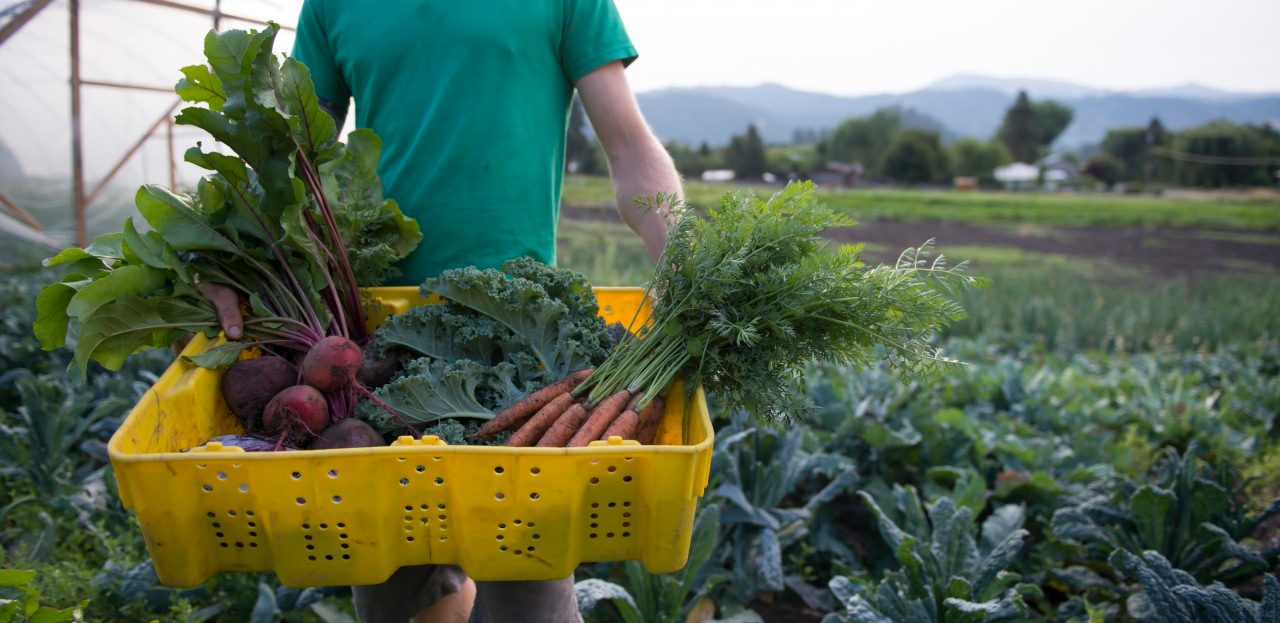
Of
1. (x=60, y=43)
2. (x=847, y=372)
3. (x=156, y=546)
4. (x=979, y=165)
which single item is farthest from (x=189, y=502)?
(x=979, y=165)

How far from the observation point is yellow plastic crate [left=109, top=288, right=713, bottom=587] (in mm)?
1316

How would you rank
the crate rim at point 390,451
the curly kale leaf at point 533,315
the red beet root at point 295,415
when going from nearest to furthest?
the crate rim at point 390,451 → the red beet root at point 295,415 → the curly kale leaf at point 533,315

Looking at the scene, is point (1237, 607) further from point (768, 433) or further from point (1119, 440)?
point (1119, 440)

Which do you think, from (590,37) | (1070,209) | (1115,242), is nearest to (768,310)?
(590,37)

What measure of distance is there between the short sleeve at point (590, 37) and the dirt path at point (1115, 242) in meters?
14.6

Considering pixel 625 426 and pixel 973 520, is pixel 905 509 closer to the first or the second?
pixel 973 520

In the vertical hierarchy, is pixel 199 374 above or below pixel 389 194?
below


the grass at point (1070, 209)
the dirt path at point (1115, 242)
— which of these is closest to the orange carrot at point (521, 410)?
the dirt path at point (1115, 242)

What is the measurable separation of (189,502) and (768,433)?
9.04 ft

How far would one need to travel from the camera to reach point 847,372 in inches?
204

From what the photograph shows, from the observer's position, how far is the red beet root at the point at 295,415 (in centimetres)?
169

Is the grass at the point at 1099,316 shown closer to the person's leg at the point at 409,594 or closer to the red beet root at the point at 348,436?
the person's leg at the point at 409,594

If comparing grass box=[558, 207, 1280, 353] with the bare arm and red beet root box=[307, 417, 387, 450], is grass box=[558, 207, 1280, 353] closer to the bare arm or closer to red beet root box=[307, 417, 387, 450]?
the bare arm

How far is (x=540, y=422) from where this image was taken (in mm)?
1681
